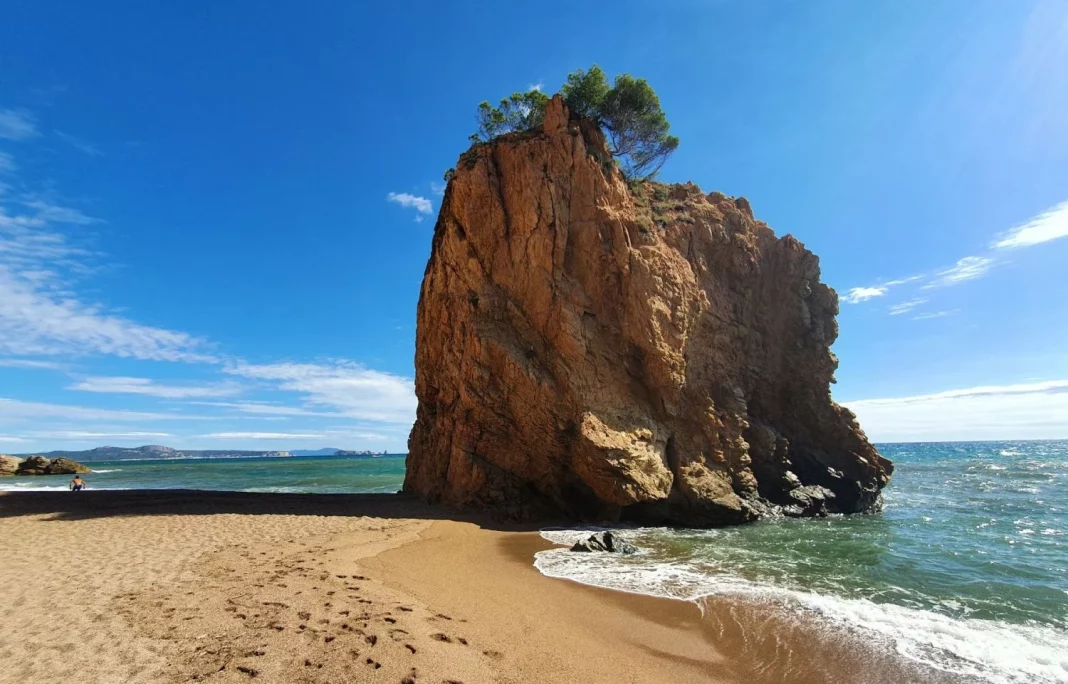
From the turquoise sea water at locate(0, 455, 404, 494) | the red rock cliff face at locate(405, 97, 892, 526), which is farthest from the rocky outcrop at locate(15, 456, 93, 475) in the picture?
the red rock cliff face at locate(405, 97, 892, 526)

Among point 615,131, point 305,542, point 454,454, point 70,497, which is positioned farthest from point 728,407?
point 70,497

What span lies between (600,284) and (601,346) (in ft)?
8.52

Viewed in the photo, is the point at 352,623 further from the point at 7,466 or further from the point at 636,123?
the point at 7,466

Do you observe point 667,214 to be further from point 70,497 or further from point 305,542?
point 70,497

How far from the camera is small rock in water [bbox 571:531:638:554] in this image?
506 inches

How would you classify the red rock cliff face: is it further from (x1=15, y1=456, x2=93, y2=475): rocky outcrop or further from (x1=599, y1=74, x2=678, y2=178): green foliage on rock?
(x1=15, y1=456, x2=93, y2=475): rocky outcrop

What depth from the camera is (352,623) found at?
6.78 m

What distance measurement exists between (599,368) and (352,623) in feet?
42.6

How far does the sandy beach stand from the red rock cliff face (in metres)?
5.71

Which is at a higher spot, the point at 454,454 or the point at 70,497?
the point at 454,454

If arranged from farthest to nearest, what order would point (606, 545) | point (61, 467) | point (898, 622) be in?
point (61, 467)
point (606, 545)
point (898, 622)

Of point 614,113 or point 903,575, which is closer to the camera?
point 903,575

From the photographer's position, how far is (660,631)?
25.2 ft

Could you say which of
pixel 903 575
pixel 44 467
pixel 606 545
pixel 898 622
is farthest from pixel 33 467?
pixel 903 575
